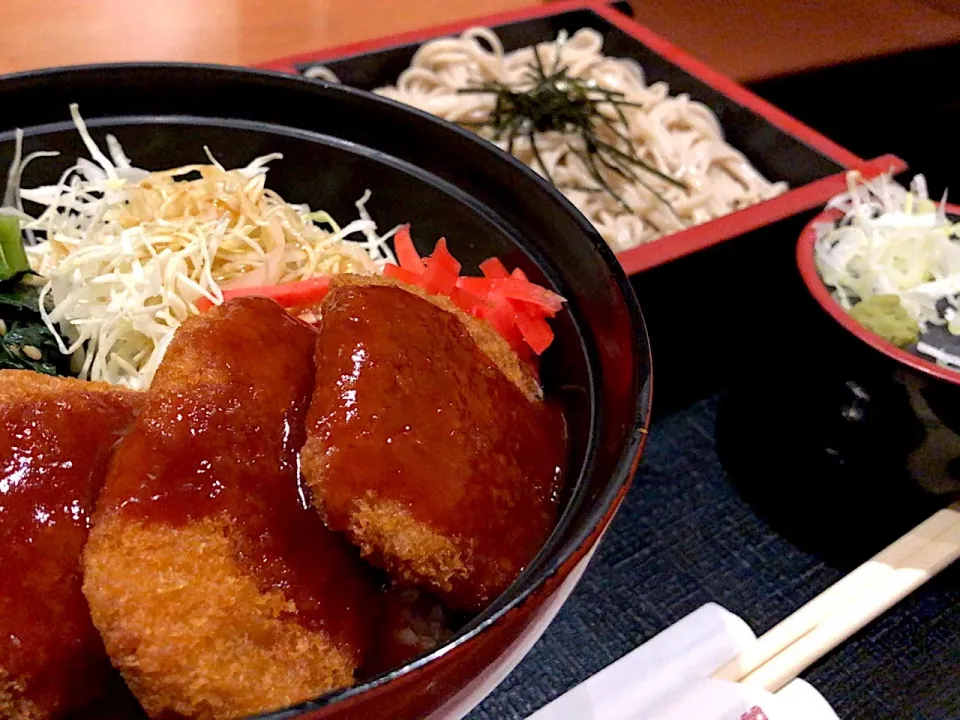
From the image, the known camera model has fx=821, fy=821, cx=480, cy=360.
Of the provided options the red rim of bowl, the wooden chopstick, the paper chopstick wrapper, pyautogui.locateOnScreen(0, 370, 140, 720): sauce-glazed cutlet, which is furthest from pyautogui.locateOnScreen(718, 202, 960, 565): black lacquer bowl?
pyautogui.locateOnScreen(0, 370, 140, 720): sauce-glazed cutlet

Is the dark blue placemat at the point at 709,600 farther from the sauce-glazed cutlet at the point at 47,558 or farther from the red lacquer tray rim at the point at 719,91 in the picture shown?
the sauce-glazed cutlet at the point at 47,558

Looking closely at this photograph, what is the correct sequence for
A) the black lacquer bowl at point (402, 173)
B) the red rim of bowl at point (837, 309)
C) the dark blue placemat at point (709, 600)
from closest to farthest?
the black lacquer bowl at point (402, 173), the dark blue placemat at point (709, 600), the red rim of bowl at point (837, 309)

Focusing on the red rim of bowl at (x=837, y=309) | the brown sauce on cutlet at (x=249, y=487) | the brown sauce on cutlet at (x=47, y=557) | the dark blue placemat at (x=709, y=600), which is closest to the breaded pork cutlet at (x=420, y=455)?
the brown sauce on cutlet at (x=249, y=487)

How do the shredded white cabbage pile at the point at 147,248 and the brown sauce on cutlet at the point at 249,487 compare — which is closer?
the brown sauce on cutlet at the point at 249,487

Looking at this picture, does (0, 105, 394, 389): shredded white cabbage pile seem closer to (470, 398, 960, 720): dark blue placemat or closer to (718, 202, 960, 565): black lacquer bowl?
(470, 398, 960, 720): dark blue placemat

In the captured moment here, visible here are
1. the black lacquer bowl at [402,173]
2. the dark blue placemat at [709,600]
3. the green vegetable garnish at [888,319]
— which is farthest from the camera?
the green vegetable garnish at [888,319]

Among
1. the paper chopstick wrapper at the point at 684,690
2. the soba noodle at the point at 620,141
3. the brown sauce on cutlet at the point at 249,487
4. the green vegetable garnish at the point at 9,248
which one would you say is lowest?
the paper chopstick wrapper at the point at 684,690
